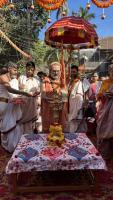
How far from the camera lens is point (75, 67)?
7.61 meters

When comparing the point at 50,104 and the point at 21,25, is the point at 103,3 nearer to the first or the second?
the point at 50,104

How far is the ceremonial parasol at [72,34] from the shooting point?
284 inches

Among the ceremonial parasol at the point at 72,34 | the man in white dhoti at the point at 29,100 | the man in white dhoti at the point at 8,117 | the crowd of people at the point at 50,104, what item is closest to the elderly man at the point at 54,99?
the crowd of people at the point at 50,104

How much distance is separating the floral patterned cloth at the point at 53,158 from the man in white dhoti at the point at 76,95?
2423 mm

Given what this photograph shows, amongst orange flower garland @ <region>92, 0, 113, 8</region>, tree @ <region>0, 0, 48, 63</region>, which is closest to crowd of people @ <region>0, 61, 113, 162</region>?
orange flower garland @ <region>92, 0, 113, 8</region>

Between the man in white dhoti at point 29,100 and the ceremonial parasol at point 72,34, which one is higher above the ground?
the ceremonial parasol at point 72,34

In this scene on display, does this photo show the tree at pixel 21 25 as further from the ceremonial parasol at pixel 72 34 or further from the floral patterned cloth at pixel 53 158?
the floral patterned cloth at pixel 53 158

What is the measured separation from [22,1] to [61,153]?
2274cm

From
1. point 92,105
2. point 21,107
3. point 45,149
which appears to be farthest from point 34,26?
point 45,149

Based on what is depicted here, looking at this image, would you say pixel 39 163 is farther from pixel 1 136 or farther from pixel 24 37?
pixel 24 37

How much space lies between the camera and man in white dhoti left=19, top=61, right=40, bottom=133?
755cm

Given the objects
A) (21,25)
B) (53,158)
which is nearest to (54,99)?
(53,158)

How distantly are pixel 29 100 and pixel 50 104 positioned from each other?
0.64 meters

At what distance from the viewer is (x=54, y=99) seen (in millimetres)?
7035
